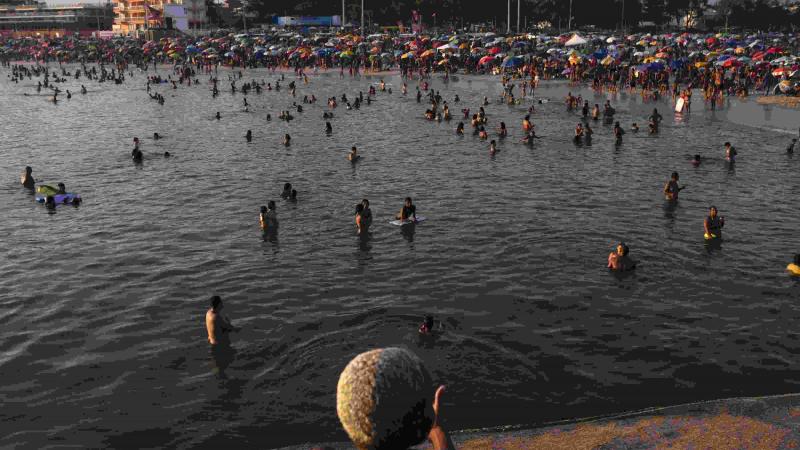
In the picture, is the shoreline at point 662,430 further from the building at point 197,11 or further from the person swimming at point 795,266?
the building at point 197,11

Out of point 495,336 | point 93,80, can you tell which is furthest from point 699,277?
point 93,80

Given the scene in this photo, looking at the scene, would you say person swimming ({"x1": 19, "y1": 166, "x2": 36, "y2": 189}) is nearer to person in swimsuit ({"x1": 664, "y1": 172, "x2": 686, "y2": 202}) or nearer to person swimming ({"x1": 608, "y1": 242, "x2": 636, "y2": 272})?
person swimming ({"x1": 608, "y1": 242, "x2": 636, "y2": 272})

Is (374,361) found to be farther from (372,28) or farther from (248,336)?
(372,28)

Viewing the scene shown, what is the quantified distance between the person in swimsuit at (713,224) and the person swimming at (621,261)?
4.08 metres

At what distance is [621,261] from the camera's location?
18.6 meters

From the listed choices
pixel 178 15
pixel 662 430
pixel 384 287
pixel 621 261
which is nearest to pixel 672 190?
pixel 621 261

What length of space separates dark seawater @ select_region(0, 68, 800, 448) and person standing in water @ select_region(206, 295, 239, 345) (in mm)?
342

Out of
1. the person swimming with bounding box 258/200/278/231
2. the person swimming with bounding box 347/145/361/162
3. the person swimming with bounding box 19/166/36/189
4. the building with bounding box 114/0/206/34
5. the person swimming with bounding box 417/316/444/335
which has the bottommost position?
the person swimming with bounding box 417/316/444/335

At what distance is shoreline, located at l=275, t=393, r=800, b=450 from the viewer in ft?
32.3

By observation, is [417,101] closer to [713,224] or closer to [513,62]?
[513,62]

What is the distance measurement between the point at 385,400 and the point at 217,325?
11908 mm

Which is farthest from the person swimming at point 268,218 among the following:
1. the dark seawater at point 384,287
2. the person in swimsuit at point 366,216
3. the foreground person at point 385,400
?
the foreground person at point 385,400

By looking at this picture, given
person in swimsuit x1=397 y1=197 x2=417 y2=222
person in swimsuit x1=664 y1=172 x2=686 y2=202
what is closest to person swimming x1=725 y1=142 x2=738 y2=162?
person in swimsuit x1=664 y1=172 x2=686 y2=202

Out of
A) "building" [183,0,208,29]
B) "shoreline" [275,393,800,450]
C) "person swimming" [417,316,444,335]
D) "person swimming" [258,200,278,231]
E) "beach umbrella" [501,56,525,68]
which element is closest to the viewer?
"shoreline" [275,393,800,450]
